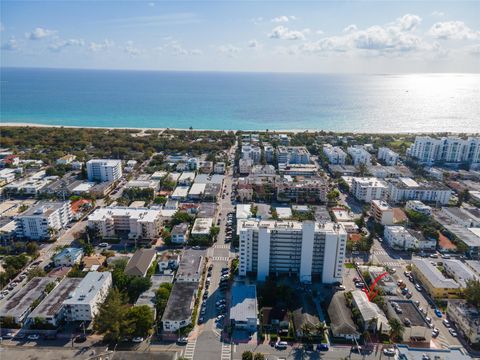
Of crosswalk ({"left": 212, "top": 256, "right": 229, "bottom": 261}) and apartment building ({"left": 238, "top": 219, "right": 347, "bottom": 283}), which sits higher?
apartment building ({"left": 238, "top": 219, "right": 347, "bottom": 283})

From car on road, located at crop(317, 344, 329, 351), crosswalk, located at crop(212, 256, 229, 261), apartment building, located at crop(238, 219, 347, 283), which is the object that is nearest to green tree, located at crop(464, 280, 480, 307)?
apartment building, located at crop(238, 219, 347, 283)

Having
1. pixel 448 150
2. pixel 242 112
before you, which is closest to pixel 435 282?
pixel 448 150

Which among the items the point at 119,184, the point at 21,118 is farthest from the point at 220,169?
the point at 21,118

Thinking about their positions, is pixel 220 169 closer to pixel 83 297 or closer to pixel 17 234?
pixel 17 234

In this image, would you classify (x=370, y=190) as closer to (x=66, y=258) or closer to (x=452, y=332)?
(x=452, y=332)

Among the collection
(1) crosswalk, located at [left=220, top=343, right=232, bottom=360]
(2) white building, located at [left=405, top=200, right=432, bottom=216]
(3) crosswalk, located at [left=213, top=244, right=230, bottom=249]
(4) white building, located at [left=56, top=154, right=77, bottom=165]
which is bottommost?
(1) crosswalk, located at [left=220, top=343, right=232, bottom=360]

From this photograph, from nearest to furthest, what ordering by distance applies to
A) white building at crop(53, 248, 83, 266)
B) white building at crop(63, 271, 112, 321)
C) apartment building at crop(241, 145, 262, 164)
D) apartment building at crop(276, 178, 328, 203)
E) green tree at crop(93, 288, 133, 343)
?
green tree at crop(93, 288, 133, 343) → white building at crop(63, 271, 112, 321) → white building at crop(53, 248, 83, 266) → apartment building at crop(276, 178, 328, 203) → apartment building at crop(241, 145, 262, 164)

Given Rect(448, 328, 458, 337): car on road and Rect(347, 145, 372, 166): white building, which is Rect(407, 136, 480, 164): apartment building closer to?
Rect(347, 145, 372, 166): white building
